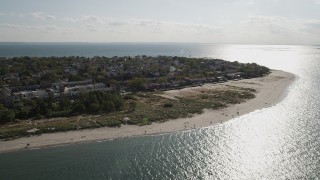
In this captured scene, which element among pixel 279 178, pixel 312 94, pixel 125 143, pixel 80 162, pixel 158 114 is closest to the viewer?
pixel 279 178

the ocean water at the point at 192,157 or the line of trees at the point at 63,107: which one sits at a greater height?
the line of trees at the point at 63,107

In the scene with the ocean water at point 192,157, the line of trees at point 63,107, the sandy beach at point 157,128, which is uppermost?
the line of trees at point 63,107

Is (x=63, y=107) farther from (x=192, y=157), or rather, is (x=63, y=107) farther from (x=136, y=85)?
(x=192, y=157)

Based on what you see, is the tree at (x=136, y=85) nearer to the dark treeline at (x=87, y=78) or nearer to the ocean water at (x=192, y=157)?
the dark treeline at (x=87, y=78)

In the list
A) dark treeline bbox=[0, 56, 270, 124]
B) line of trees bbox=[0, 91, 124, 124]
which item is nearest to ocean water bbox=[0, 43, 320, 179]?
line of trees bbox=[0, 91, 124, 124]

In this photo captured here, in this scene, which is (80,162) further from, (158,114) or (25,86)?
(25,86)

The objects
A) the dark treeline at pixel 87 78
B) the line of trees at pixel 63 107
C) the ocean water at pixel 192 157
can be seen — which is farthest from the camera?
the dark treeline at pixel 87 78

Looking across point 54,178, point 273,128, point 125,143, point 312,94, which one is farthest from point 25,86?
point 312,94

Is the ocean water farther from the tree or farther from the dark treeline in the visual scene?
the tree

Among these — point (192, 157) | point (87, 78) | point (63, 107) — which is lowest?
point (192, 157)

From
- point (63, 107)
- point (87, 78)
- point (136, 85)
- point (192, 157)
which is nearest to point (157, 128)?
point (192, 157)

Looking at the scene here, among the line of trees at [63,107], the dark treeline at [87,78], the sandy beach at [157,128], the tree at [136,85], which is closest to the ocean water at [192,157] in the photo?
the sandy beach at [157,128]
